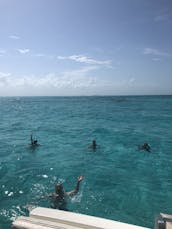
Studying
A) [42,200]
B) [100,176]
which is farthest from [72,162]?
[42,200]

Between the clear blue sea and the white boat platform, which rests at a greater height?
the white boat platform

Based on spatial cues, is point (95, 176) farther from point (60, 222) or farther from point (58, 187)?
point (60, 222)

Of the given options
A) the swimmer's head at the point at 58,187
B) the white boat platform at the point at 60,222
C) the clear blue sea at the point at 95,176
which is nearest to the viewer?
the white boat platform at the point at 60,222

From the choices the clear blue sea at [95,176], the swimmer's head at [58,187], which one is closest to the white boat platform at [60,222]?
the swimmer's head at [58,187]

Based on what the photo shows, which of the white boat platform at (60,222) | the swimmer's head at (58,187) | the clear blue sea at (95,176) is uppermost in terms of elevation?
the white boat platform at (60,222)

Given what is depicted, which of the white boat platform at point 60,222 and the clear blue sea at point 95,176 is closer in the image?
the white boat platform at point 60,222

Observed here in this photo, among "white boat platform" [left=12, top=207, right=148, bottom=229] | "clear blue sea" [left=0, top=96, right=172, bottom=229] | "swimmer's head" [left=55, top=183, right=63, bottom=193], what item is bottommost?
"clear blue sea" [left=0, top=96, right=172, bottom=229]

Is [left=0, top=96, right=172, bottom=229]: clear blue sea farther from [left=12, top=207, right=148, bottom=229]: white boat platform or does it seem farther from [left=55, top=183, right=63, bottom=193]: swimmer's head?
[left=12, top=207, right=148, bottom=229]: white boat platform

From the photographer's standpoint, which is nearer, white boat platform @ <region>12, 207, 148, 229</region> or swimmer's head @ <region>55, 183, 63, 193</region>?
white boat platform @ <region>12, 207, 148, 229</region>

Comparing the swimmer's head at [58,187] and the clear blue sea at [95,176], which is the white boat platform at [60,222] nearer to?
the swimmer's head at [58,187]

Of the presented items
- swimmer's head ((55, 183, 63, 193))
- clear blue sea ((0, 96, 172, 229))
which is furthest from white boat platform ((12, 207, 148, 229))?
clear blue sea ((0, 96, 172, 229))

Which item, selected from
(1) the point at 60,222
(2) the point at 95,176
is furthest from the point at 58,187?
(1) the point at 60,222

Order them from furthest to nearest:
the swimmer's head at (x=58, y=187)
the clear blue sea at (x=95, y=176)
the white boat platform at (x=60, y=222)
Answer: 1. the clear blue sea at (x=95, y=176)
2. the swimmer's head at (x=58, y=187)
3. the white boat platform at (x=60, y=222)

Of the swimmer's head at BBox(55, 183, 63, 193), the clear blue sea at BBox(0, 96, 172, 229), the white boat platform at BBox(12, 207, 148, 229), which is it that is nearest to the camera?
the white boat platform at BBox(12, 207, 148, 229)
